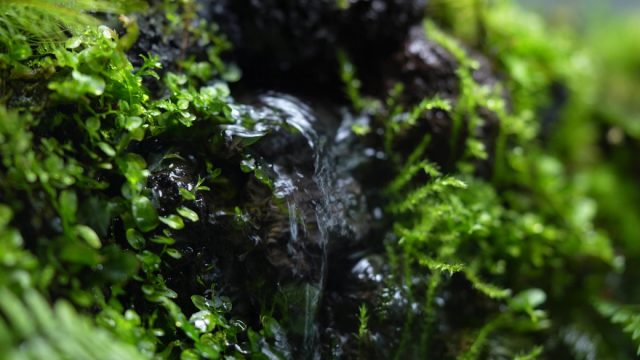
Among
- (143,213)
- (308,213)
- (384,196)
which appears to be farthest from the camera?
(384,196)

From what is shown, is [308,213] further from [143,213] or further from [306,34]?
[306,34]

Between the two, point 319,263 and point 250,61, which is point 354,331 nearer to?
point 319,263

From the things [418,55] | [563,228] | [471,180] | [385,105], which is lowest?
[563,228]

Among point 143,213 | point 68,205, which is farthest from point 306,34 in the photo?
point 68,205

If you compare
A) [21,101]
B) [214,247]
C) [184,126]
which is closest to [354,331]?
[214,247]

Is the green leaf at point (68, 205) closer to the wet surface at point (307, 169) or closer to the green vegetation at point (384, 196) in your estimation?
the green vegetation at point (384, 196)

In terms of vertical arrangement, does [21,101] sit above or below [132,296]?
above

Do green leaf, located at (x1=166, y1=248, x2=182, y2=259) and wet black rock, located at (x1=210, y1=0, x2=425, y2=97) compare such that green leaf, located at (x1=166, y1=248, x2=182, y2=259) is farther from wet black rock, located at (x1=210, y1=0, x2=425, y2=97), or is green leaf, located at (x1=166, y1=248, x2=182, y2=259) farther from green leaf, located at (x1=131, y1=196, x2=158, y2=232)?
wet black rock, located at (x1=210, y1=0, x2=425, y2=97)

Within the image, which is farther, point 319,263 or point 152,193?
point 319,263

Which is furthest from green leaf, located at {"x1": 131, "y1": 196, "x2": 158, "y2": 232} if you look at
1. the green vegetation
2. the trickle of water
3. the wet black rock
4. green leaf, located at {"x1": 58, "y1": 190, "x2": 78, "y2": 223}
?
the wet black rock
